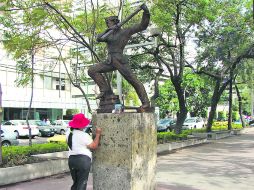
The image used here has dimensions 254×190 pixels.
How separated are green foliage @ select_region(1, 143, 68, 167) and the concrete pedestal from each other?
4.71m

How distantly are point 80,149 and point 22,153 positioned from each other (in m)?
5.92

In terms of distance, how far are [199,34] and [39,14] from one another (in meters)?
10.0

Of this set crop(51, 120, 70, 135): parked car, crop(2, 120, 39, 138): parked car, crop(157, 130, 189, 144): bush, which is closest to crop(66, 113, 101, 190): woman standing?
crop(157, 130, 189, 144): bush

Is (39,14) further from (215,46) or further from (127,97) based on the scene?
(127,97)

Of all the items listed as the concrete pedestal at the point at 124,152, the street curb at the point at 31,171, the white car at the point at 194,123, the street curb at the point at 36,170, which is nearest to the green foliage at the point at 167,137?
the street curb at the point at 36,170

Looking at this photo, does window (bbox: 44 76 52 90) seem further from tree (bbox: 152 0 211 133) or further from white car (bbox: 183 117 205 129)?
tree (bbox: 152 0 211 133)

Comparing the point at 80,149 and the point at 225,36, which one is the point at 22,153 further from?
the point at 225,36

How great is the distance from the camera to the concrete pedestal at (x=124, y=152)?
6461 millimetres

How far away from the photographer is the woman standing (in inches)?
257

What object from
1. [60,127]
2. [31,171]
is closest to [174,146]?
[31,171]

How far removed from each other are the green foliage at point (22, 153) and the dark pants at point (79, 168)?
179 inches

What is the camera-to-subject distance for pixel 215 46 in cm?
2230

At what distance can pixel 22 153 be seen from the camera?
1190 cm

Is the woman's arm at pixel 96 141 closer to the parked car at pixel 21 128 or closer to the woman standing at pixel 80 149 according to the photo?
the woman standing at pixel 80 149
